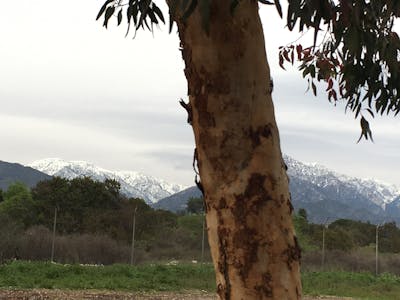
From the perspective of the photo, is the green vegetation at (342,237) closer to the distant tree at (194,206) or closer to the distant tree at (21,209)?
the distant tree at (21,209)

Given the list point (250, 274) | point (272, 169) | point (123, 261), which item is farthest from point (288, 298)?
point (123, 261)

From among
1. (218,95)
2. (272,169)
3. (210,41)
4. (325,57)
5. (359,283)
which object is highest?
(325,57)

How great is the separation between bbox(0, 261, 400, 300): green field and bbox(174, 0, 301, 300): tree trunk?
8.74 meters

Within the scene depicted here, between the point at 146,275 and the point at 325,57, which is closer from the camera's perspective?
the point at 325,57

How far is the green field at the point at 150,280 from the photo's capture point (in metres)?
10.9

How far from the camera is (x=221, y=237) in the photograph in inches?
85.3

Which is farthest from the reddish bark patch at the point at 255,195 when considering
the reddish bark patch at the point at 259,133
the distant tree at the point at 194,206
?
the distant tree at the point at 194,206

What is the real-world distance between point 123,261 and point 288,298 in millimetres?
15322

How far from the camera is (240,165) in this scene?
7.00 ft

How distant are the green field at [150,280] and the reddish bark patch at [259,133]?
881 centimetres

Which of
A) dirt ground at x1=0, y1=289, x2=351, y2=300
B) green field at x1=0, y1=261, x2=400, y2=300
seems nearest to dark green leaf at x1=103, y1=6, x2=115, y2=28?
dirt ground at x1=0, y1=289, x2=351, y2=300

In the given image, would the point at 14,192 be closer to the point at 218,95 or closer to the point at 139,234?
the point at 139,234

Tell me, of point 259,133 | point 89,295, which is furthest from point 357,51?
point 89,295

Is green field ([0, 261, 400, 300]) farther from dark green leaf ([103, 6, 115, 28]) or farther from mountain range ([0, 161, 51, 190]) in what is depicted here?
mountain range ([0, 161, 51, 190])
